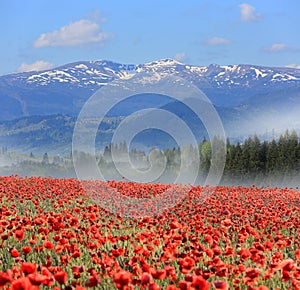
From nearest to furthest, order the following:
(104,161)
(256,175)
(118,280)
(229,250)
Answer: (118,280) → (229,250) → (104,161) → (256,175)

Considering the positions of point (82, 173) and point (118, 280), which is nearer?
point (118, 280)

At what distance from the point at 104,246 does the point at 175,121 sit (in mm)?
8150

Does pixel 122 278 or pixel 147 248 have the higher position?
pixel 122 278

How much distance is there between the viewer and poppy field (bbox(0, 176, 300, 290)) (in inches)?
226

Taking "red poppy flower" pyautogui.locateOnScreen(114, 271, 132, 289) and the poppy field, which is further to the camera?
the poppy field

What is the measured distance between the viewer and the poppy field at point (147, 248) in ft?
18.8

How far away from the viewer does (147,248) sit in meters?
8.23

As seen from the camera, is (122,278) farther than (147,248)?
No

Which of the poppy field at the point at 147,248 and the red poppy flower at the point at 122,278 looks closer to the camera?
the red poppy flower at the point at 122,278

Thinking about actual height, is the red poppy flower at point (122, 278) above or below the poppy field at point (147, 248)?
above

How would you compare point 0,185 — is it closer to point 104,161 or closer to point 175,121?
point 104,161

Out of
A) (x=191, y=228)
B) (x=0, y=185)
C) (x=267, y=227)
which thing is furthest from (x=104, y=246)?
(x=0, y=185)

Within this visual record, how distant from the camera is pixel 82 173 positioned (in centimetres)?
1827

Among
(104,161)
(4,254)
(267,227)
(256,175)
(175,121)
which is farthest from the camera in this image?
(256,175)
